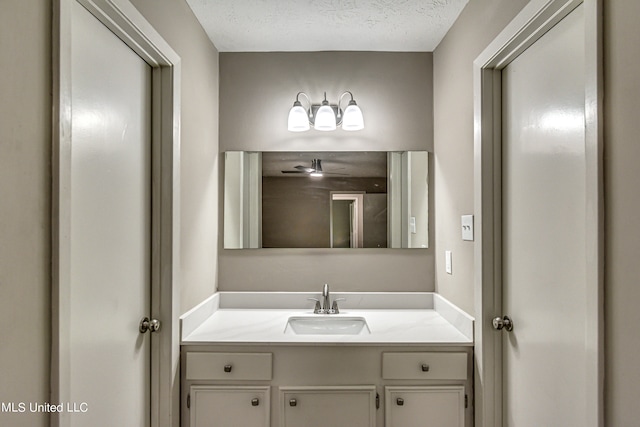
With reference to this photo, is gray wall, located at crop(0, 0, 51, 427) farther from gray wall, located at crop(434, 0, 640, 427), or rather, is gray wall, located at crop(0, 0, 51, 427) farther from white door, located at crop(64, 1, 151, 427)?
gray wall, located at crop(434, 0, 640, 427)

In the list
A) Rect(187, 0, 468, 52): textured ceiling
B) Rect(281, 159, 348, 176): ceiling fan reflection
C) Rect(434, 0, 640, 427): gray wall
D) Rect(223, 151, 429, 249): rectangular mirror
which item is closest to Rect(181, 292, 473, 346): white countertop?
Rect(223, 151, 429, 249): rectangular mirror

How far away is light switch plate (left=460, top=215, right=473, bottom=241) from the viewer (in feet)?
6.10

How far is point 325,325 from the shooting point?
226cm

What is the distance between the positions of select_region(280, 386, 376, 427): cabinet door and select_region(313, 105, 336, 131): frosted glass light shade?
138cm

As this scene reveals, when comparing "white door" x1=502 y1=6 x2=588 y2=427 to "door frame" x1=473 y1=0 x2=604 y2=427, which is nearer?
"white door" x1=502 y1=6 x2=588 y2=427

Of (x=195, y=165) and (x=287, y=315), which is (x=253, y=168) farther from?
(x=287, y=315)

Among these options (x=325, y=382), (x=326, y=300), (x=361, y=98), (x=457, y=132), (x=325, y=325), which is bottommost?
(x=325, y=382)

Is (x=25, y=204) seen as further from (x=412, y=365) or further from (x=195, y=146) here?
(x=412, y=365)

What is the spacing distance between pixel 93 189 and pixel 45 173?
29 cm

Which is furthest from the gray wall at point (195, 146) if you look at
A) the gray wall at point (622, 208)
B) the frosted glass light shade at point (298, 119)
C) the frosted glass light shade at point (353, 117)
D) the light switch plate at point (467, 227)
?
the gray wall at point (622, 208)

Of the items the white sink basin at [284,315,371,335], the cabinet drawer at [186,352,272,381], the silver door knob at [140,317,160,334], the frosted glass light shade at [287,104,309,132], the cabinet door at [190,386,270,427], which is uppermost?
the frosted glass light shade at [287,104,309,132]

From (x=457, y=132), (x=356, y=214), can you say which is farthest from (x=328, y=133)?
(x=457, y=132)

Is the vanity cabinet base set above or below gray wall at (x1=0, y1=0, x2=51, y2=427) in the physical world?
below

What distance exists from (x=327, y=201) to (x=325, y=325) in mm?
703
